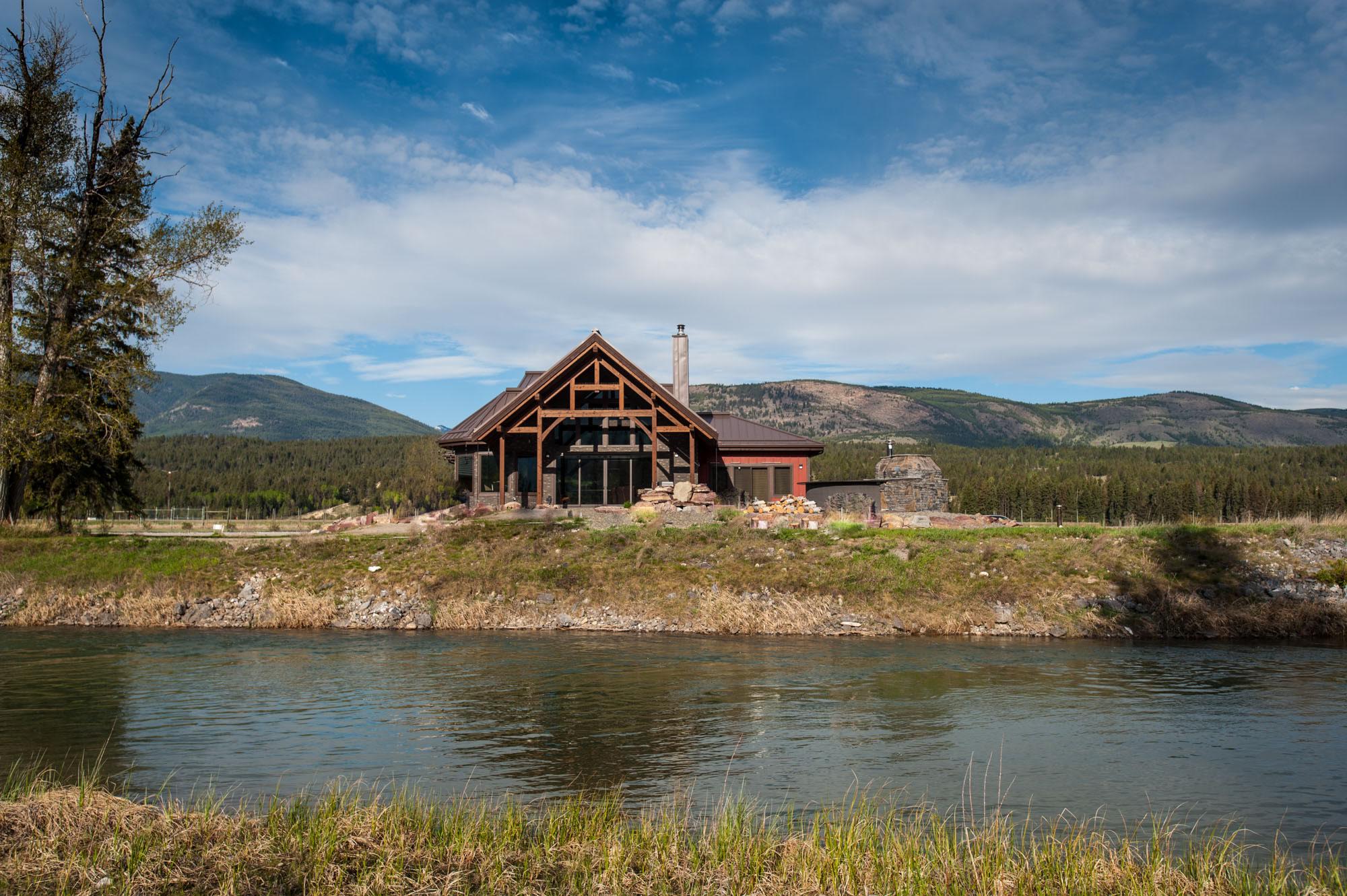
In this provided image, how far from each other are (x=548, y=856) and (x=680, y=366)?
33.1m

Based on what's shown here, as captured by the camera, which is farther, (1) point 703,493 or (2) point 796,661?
(1) point 703,493

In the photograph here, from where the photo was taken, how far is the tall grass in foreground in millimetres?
7137

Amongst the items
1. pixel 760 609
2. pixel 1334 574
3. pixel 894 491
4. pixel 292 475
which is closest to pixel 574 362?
pixel 760 609

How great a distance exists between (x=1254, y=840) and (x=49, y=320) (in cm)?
3687

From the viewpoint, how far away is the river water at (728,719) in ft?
37.0

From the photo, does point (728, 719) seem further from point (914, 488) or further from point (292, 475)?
point (292, 475)

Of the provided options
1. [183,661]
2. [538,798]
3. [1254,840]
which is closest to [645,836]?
[538,798]

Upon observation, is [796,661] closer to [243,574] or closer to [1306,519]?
[243,574]

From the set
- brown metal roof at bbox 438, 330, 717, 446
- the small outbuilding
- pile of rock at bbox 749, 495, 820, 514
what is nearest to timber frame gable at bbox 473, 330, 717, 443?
brown metal roof at bbox 438, 330, 717, 446

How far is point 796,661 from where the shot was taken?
797 inches

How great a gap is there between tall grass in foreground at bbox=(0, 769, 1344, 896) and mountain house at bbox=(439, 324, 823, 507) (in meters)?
25.5

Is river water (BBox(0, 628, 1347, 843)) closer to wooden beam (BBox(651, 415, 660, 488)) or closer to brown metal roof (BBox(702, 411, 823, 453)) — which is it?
wooden beam (BBox(651, 415, 660, 488))

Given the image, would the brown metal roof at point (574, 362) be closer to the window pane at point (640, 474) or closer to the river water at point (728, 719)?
the window pane at point (640, 474)

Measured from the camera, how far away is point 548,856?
7.74 meters
